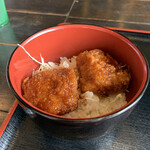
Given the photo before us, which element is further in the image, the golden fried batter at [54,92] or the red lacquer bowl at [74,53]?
the golden fried batter at [54,92]

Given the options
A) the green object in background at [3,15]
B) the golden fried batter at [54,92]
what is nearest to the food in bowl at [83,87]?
the golden fried batter at [54,92]

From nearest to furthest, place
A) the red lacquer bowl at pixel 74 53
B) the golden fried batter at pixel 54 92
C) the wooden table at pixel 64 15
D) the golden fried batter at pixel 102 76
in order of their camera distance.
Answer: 1. the red lacquer bowl at pixel 74 53
2. the golden fried batter at pixel 54 92
3. the golden fried batter at pixel 102 76
4. the wooden table at pixel 64 15

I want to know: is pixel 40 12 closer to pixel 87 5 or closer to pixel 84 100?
pixel 87 5

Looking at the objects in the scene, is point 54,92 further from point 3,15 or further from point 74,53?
point 3,15

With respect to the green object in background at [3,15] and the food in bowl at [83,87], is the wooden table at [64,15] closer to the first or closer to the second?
the green object in background at [3,15]

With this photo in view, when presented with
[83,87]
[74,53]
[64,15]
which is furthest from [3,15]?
[83,87]

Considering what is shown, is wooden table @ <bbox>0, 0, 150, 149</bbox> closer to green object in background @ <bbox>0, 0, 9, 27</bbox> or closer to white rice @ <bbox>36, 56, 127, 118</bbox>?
green object in background @ <bbox>0, 0, 9, 27</bbox>

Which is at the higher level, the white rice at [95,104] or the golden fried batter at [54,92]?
the golden fried batter at [54,92]
